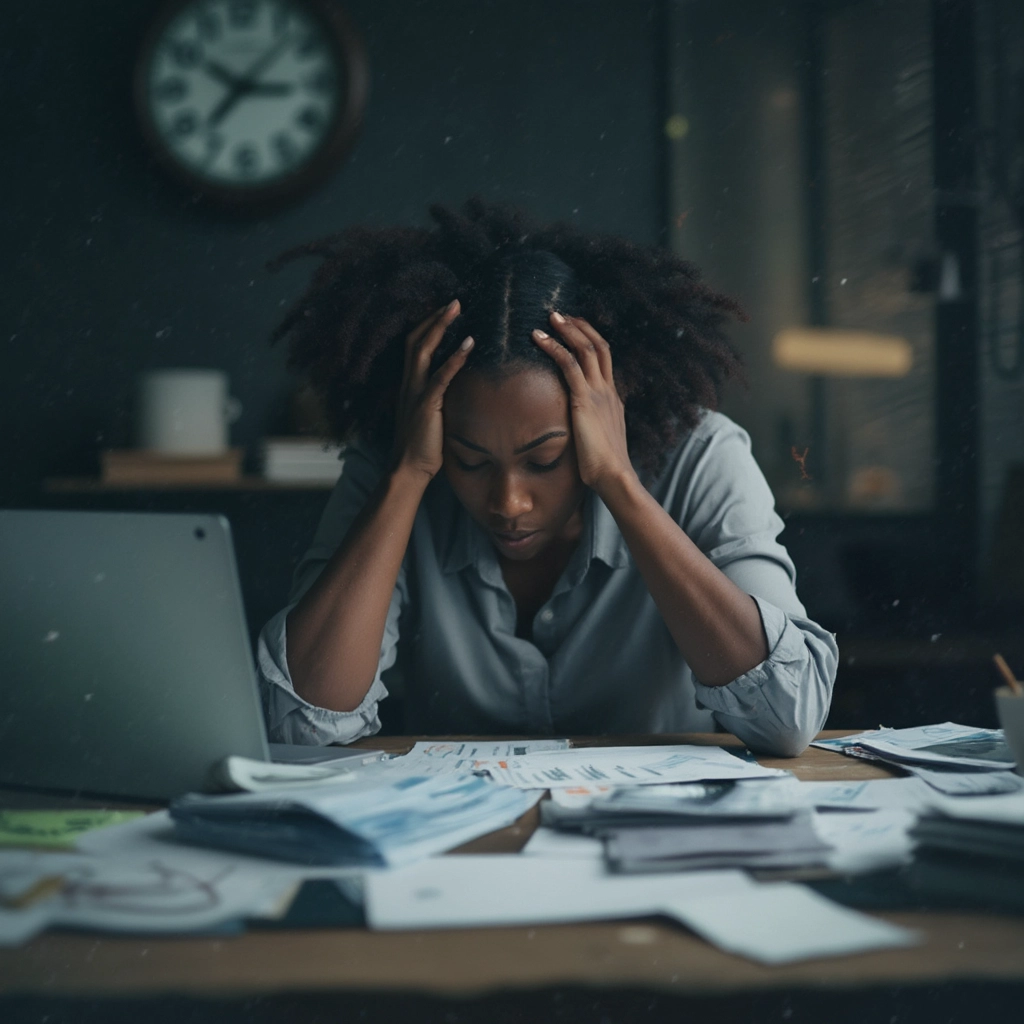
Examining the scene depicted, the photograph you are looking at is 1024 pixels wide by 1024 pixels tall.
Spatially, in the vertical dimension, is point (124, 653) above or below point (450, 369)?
below

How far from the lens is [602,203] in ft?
8.63

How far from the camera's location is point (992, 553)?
248 centimetres

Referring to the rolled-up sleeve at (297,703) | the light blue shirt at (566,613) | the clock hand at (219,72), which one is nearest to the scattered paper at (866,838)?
the light blue shirt at (566,613)

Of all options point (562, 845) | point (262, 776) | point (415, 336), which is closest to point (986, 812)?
point (562, 845)

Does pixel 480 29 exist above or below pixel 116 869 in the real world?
above

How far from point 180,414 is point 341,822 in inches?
71.5

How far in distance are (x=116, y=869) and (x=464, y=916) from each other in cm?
22

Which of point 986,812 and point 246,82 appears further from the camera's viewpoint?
point 246,82

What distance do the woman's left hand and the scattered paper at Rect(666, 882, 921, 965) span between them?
63 centimetres

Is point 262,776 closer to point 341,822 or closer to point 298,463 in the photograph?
point 341,822

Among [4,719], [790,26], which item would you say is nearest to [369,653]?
[4,719]

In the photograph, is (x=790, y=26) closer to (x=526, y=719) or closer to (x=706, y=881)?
(x=526, y=719)

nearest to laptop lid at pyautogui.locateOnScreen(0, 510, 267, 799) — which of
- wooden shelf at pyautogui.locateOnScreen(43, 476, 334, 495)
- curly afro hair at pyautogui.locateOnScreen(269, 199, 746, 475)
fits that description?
curly afro hair at pyautogui.locateOnScreen(269, 199, 746, 475)

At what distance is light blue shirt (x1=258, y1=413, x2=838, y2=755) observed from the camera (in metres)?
1.30
